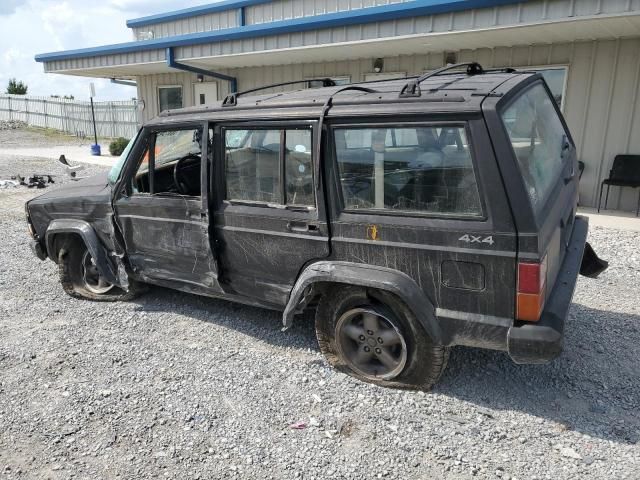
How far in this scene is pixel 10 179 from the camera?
41.3 feet

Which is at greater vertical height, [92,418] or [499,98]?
[499,98]

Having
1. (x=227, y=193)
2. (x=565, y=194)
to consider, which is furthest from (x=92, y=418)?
(x=565, y=194)

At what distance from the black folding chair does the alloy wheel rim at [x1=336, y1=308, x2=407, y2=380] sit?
236 inches

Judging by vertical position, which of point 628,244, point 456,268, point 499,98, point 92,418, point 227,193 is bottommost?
point 92,418

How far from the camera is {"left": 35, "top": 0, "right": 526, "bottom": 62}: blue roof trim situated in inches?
267

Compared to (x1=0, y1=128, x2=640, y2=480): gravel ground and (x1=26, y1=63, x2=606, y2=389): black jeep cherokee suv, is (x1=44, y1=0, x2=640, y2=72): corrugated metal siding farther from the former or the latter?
(x1=0, y1=128, x2=640, y2=480): gravel ground

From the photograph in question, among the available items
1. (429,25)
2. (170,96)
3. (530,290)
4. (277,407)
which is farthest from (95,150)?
(530,290)

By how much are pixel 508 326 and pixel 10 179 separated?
13328 millimetres

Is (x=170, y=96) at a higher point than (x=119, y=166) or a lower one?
higher

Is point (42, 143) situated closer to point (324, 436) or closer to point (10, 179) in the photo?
point (10, 179)

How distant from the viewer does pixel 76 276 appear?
16.4ft

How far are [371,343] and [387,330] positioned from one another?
0.53 feet

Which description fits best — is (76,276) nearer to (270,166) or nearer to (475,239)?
(270,166)

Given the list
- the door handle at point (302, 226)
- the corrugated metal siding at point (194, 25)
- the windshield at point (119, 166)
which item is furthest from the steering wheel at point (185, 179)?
the corrugated metal siding at point (194, 25)
